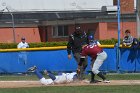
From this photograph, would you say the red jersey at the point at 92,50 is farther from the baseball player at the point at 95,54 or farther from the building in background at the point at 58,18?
the building in background at the point at 58,18

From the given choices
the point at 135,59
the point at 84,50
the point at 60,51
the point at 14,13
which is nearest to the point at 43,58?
the point at 60,51

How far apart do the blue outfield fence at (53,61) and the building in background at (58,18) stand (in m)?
18.2

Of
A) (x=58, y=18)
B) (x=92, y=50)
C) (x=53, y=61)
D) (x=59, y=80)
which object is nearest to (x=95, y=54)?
(x=92, y=50)

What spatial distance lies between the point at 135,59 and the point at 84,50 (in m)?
5.84

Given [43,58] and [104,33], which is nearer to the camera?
[43,58]

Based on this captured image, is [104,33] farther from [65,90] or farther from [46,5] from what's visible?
[65,90]

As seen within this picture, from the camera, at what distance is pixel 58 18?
45469 mm

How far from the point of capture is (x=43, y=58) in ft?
75.9

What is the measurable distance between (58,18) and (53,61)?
2272 cm

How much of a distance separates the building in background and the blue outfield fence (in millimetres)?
18179

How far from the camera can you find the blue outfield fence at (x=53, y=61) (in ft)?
73.6

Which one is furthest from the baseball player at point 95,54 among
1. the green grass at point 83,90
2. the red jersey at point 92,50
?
the green grass at point 83,90

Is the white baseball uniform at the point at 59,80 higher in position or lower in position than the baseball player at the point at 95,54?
lower

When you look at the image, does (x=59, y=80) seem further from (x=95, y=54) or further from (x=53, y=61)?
(x=53, y=61)
